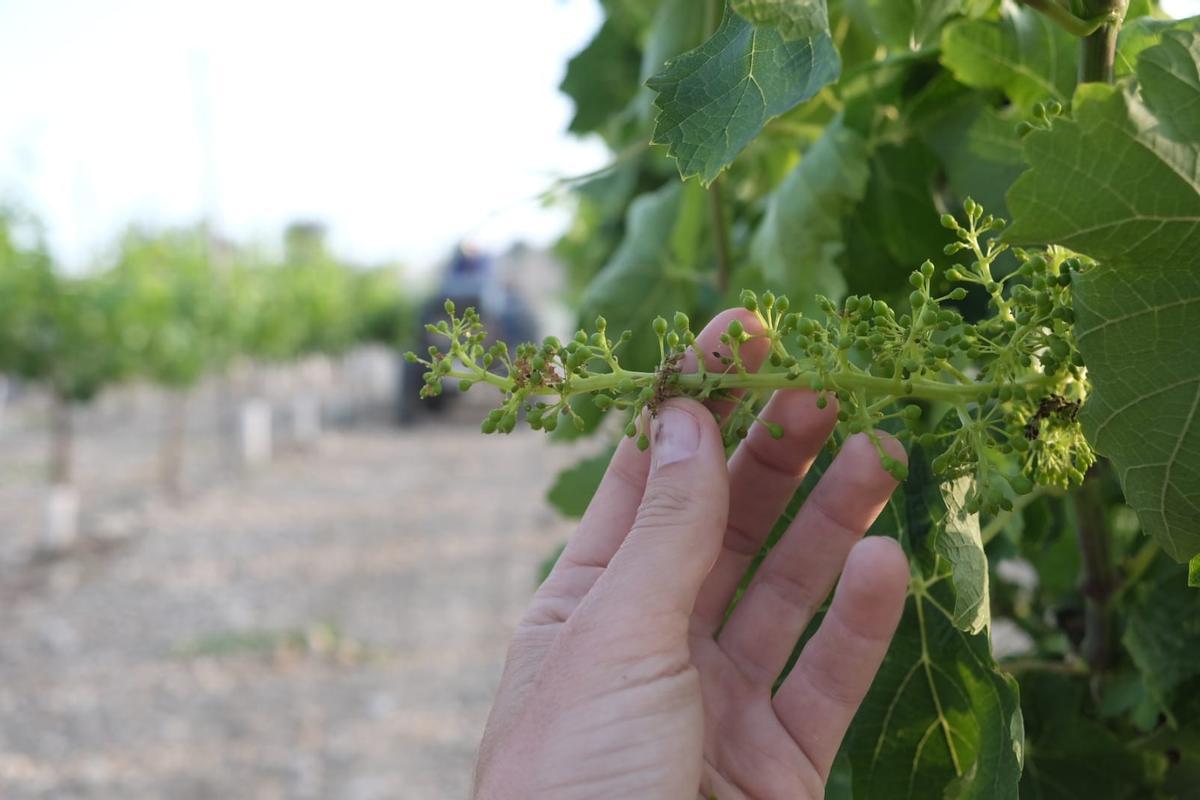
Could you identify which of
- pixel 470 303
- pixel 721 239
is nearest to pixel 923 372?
pixel 721 239

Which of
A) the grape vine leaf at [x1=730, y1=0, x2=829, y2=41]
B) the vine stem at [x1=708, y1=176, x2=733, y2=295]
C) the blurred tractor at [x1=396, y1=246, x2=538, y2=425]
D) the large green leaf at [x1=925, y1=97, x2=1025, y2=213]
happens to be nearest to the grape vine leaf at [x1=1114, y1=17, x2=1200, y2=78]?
the large green leaf at [x1=925, y1=97, x2=1025, y2=213]

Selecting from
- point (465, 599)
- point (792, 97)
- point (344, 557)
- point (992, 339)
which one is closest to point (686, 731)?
point (992, 339)

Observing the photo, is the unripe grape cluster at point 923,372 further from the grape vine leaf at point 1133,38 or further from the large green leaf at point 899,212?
the large green leaf at point 899,212

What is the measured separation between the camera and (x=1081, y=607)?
50.8 inches

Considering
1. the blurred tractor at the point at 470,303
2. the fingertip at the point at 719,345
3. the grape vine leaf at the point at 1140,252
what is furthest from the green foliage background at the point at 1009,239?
the blurred tractor at the point at 470,303

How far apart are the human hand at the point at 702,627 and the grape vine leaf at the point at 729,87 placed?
0.72 ft

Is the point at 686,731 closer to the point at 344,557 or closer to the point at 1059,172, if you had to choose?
the point at 1059,172

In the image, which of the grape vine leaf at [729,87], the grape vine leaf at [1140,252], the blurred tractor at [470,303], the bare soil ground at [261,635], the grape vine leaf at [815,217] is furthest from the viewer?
the blurred tractor at [470,303]

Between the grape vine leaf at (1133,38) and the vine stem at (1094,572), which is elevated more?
the grape vine leaf at (1133,38)

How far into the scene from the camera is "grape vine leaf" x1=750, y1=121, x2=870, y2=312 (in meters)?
1.13

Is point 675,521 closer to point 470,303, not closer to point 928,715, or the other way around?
point 928,715

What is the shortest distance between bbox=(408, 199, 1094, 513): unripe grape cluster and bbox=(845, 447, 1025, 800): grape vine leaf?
0.16 metres

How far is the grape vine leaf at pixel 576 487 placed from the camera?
1.60 m

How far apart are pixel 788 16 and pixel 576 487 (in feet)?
3.36
